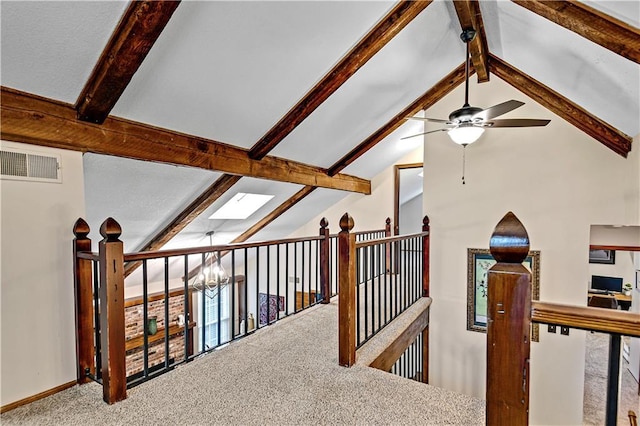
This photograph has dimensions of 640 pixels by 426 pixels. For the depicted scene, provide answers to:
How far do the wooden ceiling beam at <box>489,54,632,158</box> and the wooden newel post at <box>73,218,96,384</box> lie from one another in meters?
4.43

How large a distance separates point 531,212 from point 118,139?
4519mm

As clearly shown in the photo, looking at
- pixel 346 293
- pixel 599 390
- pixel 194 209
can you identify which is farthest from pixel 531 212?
pixel 194 209

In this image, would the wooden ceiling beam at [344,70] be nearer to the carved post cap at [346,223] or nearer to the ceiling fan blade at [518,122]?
the ceiling fan blade at [518,122]

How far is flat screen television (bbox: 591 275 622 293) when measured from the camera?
23.5 feet

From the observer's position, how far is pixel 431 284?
184 inches

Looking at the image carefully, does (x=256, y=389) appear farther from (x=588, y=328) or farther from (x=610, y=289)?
(x=610, y=289)

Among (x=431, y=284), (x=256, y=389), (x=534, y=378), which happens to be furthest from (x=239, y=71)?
(x=534, y=378)

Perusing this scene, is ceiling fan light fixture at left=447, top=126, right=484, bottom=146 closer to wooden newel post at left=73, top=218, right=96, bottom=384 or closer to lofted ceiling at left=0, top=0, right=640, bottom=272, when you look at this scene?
lofted ceiling at left=0, top=0, right=640, bottom=272

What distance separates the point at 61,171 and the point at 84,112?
44 centimetres

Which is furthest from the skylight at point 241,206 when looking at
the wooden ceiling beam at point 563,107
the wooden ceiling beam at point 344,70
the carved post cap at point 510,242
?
the carved post cap at point 510,242

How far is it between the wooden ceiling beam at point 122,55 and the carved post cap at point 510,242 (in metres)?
1.95

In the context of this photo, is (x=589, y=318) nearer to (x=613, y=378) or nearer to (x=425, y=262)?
(x=613, y=378)

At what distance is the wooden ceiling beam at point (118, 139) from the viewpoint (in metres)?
1.98

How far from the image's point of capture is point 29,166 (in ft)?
6.41
